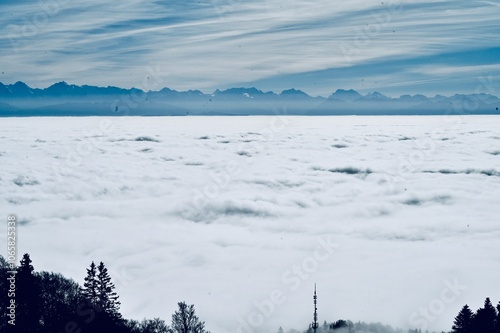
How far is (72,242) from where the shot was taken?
99.5 m

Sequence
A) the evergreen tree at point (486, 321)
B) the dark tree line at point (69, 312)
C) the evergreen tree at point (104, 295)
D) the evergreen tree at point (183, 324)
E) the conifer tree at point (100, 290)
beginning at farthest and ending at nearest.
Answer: the evergreen tree at point (183, 324) → the conifer tree at point (100, 290) → the evergreen tree at point (104, 295) → the evergreen tree at point (486, 321) → the dark tree line at point (69, 312)

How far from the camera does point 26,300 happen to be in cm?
3100

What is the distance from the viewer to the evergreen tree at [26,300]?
100 ft

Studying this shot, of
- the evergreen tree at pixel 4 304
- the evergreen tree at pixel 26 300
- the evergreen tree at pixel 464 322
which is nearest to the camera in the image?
the evergreen tree at pixel 4 304

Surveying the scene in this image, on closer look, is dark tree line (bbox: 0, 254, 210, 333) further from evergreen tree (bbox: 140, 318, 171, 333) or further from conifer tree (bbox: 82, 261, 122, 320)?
evergreen tree (bbox: 140, 318, 171, 333)

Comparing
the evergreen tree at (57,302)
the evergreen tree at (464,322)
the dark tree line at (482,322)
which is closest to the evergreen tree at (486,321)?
the dark tree line at (482,322)

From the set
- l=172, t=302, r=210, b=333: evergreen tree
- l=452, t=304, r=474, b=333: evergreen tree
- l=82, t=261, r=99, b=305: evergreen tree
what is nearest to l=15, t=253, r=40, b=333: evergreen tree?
l=82, t=261, r=99, b=305: evergreen tree

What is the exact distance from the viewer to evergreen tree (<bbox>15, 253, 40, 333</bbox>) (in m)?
30.5

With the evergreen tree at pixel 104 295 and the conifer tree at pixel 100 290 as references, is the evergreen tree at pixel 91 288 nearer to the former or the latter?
the conifer tree at pixel 100 290

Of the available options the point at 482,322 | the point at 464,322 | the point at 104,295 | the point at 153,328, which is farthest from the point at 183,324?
the point at 482,322

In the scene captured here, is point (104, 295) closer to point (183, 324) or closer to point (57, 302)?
point (57, 302)

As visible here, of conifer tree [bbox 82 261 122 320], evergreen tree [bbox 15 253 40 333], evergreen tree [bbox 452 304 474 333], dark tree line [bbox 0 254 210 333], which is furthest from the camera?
conifer tree [bbox 82 261 122 320]

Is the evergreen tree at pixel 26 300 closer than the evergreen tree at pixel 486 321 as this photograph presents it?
Yes

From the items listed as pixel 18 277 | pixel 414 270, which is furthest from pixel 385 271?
pixel 18 277
